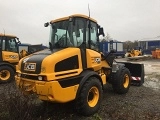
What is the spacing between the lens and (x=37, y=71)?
5.52 m

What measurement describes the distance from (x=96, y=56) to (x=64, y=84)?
1688mm

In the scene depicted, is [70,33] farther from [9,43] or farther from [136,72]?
[9,43]

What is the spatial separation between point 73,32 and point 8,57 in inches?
Result: 245

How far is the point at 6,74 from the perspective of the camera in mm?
11445

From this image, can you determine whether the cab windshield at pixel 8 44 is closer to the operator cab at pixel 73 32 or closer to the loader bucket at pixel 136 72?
the operator cab at pixel 73 32

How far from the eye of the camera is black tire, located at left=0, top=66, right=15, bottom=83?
11.3 m

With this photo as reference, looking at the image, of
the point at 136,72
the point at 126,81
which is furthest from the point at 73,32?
the point at 136,72

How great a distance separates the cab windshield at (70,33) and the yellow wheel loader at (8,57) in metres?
5.33

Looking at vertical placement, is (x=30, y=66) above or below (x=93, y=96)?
above

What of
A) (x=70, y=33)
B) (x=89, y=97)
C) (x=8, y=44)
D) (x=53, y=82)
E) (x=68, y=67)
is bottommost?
(x=89, y=97)

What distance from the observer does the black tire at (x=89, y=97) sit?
5828 millimetres

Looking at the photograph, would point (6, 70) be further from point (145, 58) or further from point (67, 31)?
point (145, 58)

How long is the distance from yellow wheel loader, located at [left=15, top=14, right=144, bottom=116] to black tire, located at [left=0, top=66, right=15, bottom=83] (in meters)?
5.21

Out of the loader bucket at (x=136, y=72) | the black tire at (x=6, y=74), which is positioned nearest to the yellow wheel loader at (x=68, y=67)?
the loader bucket at (x=136, y=72)
